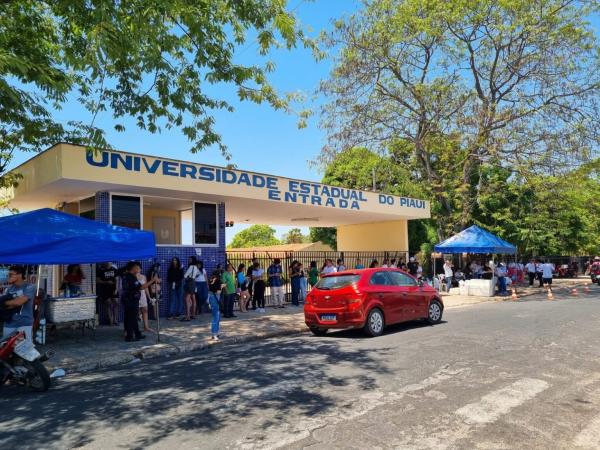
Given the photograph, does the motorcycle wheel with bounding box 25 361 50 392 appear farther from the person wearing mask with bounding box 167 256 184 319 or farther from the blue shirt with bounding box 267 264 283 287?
the blue shirt with bounding box 267 264 283 287

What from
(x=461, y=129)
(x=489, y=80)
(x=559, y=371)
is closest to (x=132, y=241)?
(x=559, y=371)

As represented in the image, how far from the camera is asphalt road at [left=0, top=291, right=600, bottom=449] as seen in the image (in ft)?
14.1


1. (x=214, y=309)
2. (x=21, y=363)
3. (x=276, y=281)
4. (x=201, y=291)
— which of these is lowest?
(x=21, y=363)

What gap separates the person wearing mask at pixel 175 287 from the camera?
42.8 feet

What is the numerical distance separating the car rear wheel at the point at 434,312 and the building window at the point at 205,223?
704cm

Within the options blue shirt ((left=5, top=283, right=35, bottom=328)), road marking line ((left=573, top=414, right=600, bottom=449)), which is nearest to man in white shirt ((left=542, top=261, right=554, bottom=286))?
road marking line ((left=573, top=414, right=600, bottom=449))

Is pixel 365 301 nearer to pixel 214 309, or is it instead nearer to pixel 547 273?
pixel 214 309

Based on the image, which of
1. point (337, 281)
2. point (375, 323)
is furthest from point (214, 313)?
point (375, 323)

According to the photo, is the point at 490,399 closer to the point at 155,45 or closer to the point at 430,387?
the point at 430,387

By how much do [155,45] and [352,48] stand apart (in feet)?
52.6

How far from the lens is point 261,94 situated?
10.2m

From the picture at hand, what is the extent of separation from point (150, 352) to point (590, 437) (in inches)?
285

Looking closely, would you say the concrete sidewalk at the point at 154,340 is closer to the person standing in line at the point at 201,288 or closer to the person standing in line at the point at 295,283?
the person standing in line at the point at 201,288

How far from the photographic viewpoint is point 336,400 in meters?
5.36
